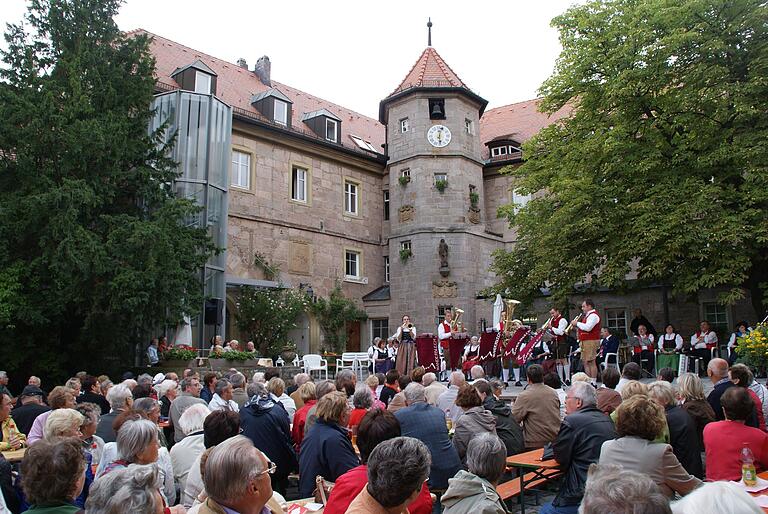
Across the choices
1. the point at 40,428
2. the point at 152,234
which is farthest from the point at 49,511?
the point at 152,234

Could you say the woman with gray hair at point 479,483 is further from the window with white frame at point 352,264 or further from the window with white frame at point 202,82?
the window with white frame at point 352,264

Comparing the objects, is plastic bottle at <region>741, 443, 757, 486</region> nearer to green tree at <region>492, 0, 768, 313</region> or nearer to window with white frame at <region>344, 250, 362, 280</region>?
green tree at <region>492, 0, 768, 313</region>

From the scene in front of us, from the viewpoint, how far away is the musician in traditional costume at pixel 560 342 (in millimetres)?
14539

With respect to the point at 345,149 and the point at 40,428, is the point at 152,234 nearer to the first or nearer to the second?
the point at 40,428

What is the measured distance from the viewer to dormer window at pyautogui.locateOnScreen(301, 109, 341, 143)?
28.8 m

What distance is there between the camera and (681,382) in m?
6.55

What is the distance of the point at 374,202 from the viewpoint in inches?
1195

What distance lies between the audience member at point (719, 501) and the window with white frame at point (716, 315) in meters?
23.6

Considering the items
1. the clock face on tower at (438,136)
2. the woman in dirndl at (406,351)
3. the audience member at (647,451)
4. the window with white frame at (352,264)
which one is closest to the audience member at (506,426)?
the audience member at (647,451)

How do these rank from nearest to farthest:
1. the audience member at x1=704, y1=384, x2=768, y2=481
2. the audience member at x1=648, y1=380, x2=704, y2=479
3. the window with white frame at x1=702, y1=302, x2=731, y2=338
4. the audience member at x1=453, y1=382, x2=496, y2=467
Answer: the audience member at x1=704, y1=384, x2=768, y2=481 → the audience member at x1=648, y1=380, x2=704, y2=479 → the audience member at x1=453, y1=382, x2=496, y2=467 → the window with white frame at x1=702, y1=302, x2=731, y2=338

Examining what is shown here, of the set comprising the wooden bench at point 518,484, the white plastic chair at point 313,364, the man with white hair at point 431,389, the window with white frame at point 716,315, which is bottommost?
the wooden bench at point 518,484

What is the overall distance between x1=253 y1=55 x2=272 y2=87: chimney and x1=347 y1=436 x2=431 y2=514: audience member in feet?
96.2

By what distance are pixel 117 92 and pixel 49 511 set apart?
16735 mm

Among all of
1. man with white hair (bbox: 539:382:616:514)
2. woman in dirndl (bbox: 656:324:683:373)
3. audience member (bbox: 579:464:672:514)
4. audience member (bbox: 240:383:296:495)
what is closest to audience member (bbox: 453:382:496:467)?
man with white hair (bbox: 539:382:616:514)
